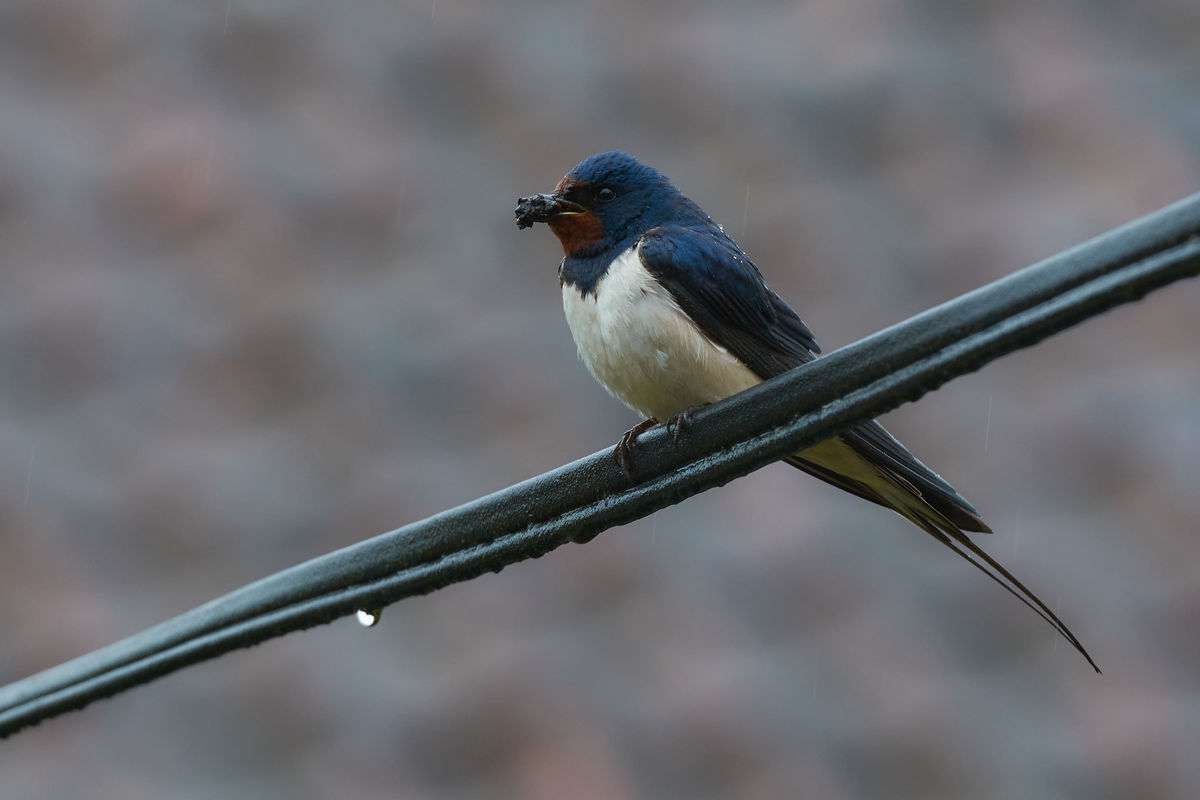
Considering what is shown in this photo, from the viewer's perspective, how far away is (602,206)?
2369 millimetres

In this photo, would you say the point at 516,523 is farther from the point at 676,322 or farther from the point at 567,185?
the point at 567,185

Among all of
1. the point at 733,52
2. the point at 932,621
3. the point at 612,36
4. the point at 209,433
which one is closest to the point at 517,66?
the point at 612,36

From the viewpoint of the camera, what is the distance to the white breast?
2162mm

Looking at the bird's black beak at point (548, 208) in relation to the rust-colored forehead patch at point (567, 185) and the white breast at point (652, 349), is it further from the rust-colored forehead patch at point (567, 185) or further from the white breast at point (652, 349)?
the white breast at point (652, 349)

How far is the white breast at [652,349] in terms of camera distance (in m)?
2.16

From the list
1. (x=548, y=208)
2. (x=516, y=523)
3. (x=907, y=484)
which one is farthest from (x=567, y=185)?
(x=516, y=523)

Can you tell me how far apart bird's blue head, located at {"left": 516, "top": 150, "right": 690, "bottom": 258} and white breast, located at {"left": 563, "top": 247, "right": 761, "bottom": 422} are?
118 millimetres

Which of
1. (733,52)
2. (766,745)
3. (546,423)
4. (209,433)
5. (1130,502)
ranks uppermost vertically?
(733,52)

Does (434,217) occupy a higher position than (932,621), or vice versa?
(434,217)

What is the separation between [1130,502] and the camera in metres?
3.26

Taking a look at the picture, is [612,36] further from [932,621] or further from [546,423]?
[932,621]

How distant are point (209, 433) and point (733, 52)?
1744 millimetres

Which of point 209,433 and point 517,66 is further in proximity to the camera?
point 517,66

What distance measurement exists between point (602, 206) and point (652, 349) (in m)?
0.32
